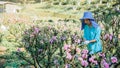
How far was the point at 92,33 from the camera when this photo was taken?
7.24 meters

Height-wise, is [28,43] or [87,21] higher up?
[87,21]

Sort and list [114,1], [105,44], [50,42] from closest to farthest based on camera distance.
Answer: [105,44] < [50,42] < [114,1]

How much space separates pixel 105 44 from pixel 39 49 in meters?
1.91

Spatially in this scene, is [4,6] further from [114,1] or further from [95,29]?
[95,29]

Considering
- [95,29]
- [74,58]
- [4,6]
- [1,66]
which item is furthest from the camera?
[4,6]

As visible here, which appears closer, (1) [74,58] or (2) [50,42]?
(1) [74,58]

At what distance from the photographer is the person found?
7106 millimetres

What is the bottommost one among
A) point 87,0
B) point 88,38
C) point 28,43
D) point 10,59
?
point 87,0

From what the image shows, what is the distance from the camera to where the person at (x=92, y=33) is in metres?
7.11

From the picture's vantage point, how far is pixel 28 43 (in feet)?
31.5

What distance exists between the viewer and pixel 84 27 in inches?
297

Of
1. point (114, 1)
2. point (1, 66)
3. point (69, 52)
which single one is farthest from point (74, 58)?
point (114, 1)

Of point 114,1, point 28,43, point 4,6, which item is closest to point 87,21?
point 28,43

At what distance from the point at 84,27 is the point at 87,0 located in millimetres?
39527
